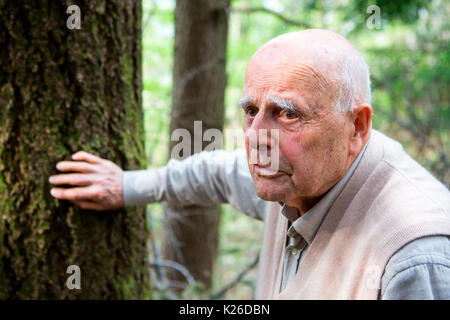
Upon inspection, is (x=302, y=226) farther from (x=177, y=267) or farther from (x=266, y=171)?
(x=177, y=267)

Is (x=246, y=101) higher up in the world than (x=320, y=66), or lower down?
lower down

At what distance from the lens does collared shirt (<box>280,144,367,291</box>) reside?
5.35 ft

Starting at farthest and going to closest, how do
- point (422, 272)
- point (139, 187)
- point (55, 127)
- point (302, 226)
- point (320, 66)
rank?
point (139, 187) → point (55, 127) → point (302, 226) → point (320, 66) → point (422, 272)


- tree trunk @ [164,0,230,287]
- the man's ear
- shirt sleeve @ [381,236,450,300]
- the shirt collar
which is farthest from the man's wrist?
tree trunk @ [164,0,230,287]

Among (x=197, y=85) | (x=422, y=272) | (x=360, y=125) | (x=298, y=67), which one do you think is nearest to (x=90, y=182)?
(x=298, y=67)

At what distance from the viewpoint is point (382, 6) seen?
14.1 feet

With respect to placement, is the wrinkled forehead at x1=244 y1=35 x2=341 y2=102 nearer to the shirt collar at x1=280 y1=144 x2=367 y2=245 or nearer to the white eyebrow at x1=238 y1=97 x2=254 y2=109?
the white eyebrow at x1=238 y1=97 x2=254 y2=109

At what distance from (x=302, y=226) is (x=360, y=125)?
51 centimetres

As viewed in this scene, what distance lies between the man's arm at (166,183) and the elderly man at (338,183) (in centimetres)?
52

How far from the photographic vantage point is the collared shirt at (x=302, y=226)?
64.2 inches

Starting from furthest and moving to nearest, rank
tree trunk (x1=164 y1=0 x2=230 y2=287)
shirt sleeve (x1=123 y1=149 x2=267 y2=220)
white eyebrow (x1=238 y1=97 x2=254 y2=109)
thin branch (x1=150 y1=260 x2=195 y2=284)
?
tree trunk (x1=164 y1=0 x2=230 y2=287) < thin branch (x1=150 y1=260 x2=195 y2=284) < shirt sleeve (x1=123 y1=149 x2=267 y2=220) < white eyebrow (x1=238 y1=97 x2=254 y2=109)

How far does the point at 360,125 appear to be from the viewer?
1571mm

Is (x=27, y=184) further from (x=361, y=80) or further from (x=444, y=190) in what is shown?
(x=444, y=190)

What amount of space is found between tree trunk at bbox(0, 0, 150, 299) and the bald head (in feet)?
2.74
